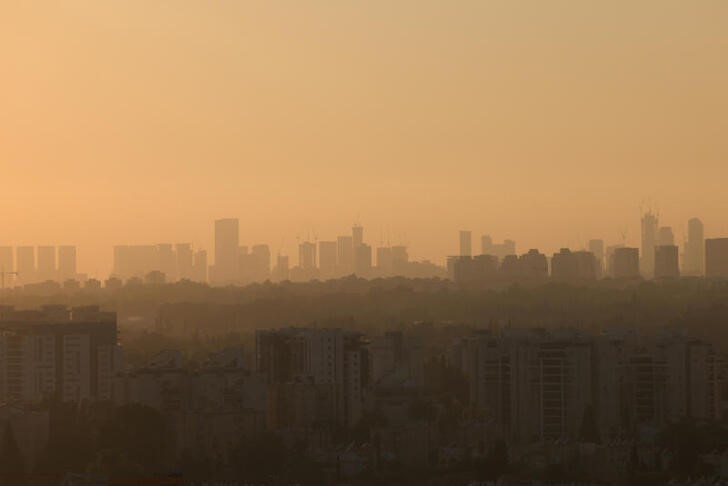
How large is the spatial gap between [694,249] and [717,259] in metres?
6.19

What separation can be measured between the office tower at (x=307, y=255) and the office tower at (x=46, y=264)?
6.32 m

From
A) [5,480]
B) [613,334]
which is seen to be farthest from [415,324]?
[5,480]

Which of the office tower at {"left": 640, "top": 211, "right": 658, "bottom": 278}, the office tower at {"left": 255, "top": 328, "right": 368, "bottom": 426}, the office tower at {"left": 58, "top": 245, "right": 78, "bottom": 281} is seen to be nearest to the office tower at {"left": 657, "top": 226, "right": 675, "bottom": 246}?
the office tower at {"left": 640, "top": 211, "right": 658, "bottom": 278}

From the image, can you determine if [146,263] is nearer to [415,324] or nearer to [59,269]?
[59,269]

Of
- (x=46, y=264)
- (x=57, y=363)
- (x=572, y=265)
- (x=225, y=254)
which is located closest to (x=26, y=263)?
(x=46, y=264)

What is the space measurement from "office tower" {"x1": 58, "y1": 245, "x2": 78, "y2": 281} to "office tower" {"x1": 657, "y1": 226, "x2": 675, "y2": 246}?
576 inches

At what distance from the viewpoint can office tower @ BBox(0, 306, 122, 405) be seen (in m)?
19.1

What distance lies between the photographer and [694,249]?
47.5 metres

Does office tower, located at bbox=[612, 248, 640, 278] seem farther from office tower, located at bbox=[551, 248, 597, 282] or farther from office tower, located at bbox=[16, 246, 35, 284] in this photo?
office tower, located at bbox=[16, 246, 35, 284]

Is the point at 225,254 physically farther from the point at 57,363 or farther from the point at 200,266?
the point at 57,363

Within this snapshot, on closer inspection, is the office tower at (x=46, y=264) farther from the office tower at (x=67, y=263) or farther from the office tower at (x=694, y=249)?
the office tower at (x=694, y=249)

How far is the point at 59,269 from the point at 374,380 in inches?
1121

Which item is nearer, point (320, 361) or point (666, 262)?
point (320, 361)

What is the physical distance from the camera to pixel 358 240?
49.1 metres
